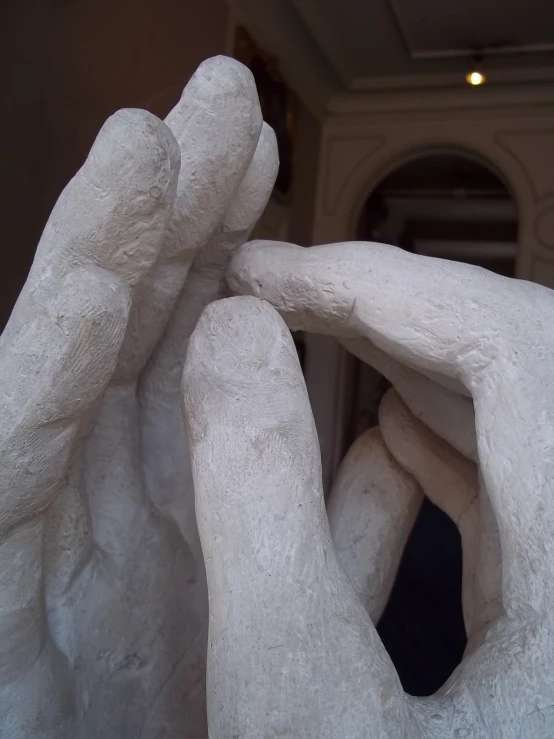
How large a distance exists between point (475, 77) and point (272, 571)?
335 centimetres

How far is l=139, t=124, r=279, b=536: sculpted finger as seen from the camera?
2.49 feet

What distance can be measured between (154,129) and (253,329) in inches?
6.9

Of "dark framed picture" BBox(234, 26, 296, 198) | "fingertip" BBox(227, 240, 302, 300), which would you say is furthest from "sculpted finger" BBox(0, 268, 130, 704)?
"dark framed picture" BBox(234, 26, 296, 198)

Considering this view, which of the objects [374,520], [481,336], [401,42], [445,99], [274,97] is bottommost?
[374,520]

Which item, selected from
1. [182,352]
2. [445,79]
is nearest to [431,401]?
[182,352]

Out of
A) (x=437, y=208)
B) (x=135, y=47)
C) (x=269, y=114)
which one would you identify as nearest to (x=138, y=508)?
(x=135, y=47)

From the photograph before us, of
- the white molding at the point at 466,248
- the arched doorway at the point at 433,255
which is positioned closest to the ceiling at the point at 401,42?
the arched doorway at the point at 433,255

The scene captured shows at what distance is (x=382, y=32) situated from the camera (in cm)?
329

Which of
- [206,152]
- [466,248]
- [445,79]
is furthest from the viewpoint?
[466,248]

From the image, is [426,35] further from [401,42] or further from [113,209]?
[113,209]

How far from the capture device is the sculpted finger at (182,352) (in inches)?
29.9

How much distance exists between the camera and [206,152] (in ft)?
2.18

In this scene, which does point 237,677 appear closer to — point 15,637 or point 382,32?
point 15,637

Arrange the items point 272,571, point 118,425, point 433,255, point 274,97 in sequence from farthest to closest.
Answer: point 433,255
point 274,97
point 118,425
point 272,571
